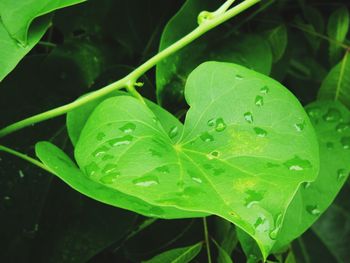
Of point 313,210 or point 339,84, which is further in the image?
point 339,84

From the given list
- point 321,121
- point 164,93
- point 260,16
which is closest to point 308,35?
point 260,16

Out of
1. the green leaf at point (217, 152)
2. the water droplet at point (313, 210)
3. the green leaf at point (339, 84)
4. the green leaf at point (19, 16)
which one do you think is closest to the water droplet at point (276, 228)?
the green leaf at point (217, 152)

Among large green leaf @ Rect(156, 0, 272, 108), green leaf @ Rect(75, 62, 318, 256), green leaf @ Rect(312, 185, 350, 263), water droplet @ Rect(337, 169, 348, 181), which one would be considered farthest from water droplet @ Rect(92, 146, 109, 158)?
green leaf @ Rect(312, 185, 350, 263)

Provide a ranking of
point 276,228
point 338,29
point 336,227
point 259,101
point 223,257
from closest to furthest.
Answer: point 276,228 < point 259,101 < point 223,257 < point 338,29 < point 336,227

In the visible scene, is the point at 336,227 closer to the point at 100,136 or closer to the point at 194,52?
the point at 194,52

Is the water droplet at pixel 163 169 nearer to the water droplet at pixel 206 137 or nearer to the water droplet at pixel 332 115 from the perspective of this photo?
the water droplet at pixel 206 137

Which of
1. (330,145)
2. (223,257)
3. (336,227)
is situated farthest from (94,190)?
(336,227)
